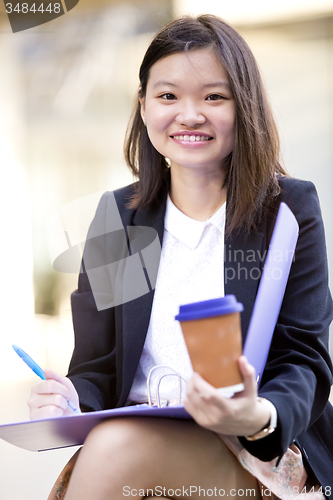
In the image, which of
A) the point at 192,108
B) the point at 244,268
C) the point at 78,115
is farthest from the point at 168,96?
the point at 78,115

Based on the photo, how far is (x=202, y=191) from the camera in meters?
1.04

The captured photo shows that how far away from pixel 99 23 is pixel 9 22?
1.37 ft

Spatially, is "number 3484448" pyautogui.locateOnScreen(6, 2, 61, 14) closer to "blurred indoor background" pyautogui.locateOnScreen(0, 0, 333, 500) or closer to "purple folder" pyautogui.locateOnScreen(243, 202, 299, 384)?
"blurred indoor background" pyautogui.locateOnScreen(0, 0, 333, 500)

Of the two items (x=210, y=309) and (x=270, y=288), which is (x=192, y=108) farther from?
(x=210, y=309)

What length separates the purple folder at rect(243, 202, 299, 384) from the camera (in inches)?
24.7

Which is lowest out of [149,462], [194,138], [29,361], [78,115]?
[149,462]

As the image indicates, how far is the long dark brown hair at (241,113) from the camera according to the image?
3.07ft

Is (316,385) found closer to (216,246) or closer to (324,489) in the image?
(324,489)

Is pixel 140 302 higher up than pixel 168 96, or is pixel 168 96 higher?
pixel 168 96

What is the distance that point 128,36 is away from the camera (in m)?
2.45

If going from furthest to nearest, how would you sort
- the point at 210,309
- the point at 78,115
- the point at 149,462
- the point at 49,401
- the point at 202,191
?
1. the point at 78,115
2. the point at 202,191
3. the point at 49,401
4. the point at 149,462
5. the point at 210,309

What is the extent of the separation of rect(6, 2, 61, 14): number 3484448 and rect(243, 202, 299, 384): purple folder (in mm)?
2043

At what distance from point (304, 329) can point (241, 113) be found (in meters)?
0.40

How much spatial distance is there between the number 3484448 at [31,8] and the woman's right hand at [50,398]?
199 cm
